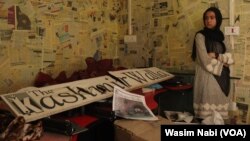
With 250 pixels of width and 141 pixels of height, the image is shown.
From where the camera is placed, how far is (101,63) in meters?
2.02

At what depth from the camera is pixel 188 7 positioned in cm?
213

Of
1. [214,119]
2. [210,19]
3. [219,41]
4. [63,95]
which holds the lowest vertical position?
[214,119]

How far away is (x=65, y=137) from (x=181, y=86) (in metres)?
1.24

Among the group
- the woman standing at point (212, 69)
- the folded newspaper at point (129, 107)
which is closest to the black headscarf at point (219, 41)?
the woman standing at point (212, 69)

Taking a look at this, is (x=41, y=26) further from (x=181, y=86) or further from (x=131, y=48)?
(x=181, y=86)

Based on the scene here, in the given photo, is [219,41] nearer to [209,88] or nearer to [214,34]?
[214,34]

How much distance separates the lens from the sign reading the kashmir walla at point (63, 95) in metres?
1.04

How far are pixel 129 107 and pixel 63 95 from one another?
1.13 feet

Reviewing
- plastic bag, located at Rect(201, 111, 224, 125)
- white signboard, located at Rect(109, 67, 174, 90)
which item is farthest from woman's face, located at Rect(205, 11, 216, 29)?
plastic bag, located at Rect(201, 111, 224, 125)

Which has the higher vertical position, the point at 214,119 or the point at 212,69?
Result: the point at 212,69

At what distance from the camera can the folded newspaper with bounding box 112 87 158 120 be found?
1263mm

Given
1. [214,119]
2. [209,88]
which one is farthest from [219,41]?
[214,119]

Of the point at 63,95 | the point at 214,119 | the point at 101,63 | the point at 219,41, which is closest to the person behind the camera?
the point at 63,95

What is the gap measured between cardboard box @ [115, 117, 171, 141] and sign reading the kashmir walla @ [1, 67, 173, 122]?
0.20m
